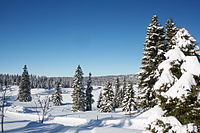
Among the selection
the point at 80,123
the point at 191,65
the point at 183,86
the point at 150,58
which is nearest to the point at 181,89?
the point at 183,86

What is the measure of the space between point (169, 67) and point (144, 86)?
12927mm

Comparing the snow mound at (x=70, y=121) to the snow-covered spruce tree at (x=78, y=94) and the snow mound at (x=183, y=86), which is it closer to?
the snow-covered spruce tree at (x=78, y=94)

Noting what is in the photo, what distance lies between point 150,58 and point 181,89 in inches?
539

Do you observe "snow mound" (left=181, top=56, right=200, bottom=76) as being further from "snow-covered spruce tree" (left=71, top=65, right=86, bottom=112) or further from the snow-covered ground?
"snow-covered spruce tree" (left=71, top=65, right=86, bottom=112)

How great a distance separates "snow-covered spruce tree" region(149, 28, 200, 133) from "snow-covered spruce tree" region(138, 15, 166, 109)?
1148 cm

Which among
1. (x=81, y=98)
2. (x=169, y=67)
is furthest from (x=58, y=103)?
(x=169, y=67)

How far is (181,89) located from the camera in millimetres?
7746

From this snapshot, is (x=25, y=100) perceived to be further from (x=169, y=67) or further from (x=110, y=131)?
(x=169, y=67)

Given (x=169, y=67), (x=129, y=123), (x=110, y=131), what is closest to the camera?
(x=169, y=67)

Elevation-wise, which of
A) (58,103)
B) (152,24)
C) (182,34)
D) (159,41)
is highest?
(152,24)

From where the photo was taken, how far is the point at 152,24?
21.6 m

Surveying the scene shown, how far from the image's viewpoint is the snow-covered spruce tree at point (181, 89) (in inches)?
302

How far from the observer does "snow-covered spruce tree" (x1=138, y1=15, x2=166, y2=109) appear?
2062cm

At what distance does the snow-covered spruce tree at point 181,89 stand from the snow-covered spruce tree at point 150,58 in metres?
11.5
